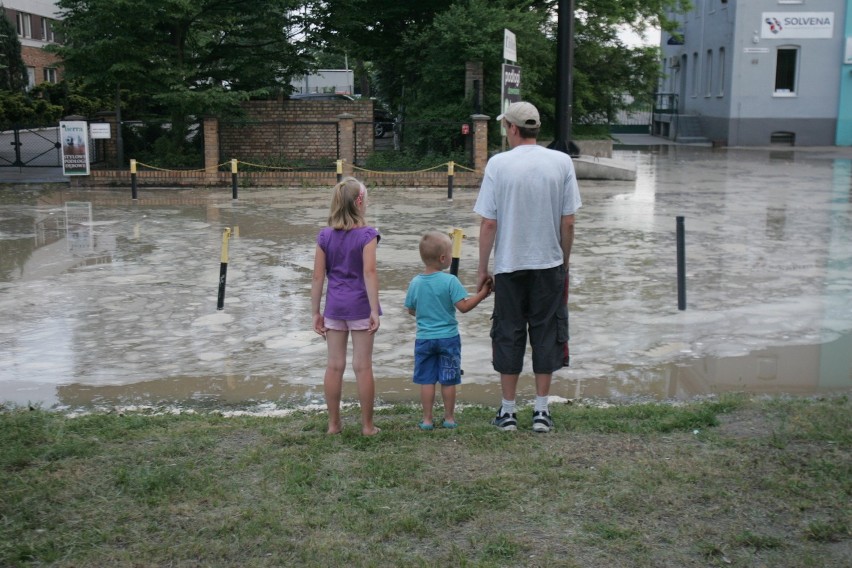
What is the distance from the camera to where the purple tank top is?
218 inches

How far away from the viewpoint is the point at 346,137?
24906mm

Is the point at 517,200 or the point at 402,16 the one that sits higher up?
the point at 402,16

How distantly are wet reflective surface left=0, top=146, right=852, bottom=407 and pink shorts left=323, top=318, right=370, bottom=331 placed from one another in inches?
61.3

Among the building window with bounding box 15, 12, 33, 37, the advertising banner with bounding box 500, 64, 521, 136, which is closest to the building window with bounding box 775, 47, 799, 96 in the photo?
the advertising banner with bounding box 500, 64, 521, 136

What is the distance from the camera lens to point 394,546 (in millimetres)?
4051

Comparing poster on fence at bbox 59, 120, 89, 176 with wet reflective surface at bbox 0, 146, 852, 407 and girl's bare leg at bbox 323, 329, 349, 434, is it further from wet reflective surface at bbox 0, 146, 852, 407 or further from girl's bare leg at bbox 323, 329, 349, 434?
girl's bare leg at bbox 323, 329, 349, 434

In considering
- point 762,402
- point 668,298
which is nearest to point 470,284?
point 668,298

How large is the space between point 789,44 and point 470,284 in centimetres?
3271

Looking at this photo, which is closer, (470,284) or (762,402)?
(762,402)

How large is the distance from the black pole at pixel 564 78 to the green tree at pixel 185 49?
11520mm

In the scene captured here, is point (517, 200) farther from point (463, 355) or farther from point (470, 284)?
point (470, 284)

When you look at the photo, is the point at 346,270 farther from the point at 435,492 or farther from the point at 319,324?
the point at 435,492

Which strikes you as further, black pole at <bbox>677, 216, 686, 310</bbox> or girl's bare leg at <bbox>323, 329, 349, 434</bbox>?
black pole at <bbox>677, 216, 686, 310</bbox>

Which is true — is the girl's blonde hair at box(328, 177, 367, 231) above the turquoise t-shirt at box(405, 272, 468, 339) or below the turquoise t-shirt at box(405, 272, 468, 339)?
above
